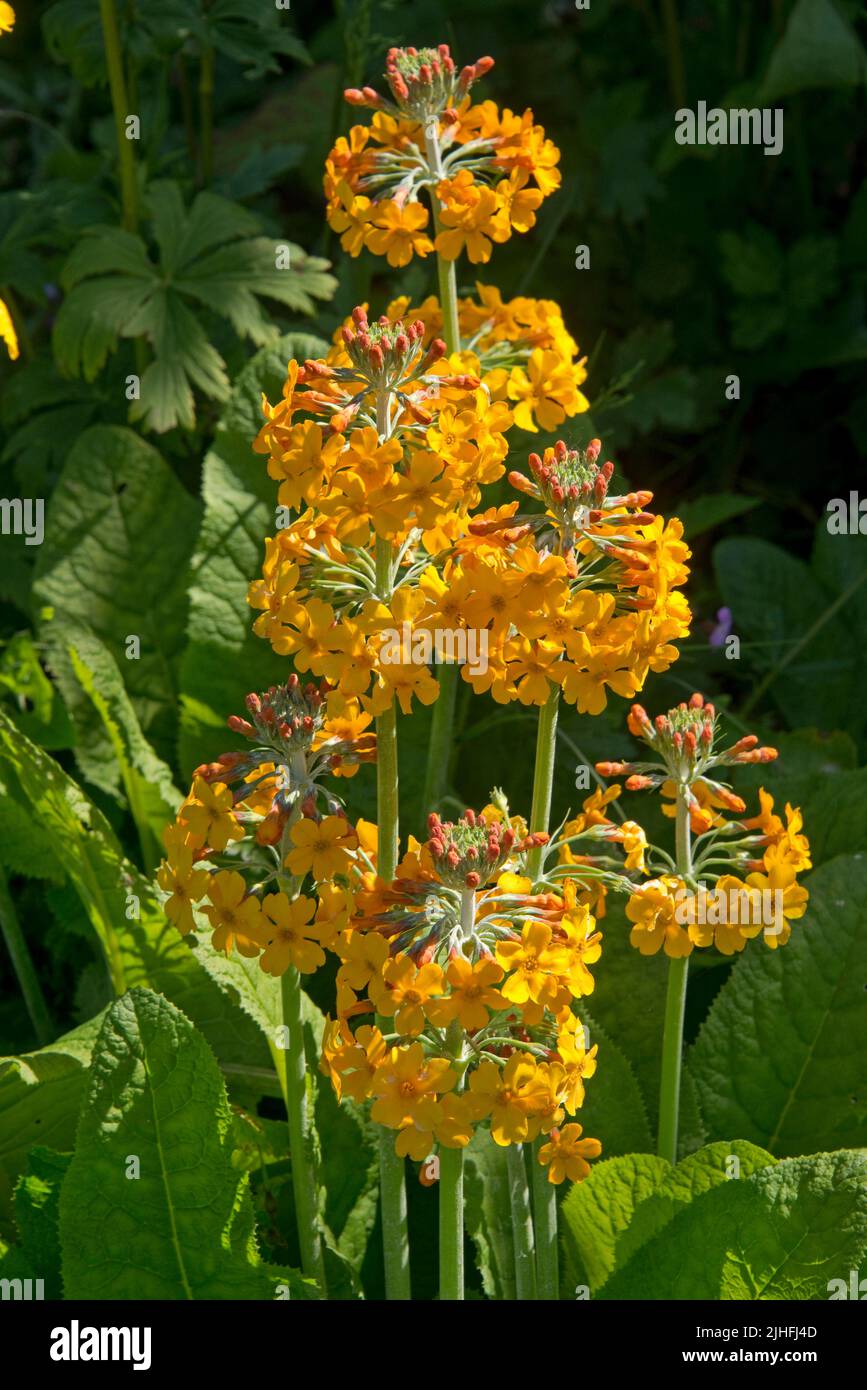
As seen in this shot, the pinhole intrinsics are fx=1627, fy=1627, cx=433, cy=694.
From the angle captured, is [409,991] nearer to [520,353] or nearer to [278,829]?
[278,829]

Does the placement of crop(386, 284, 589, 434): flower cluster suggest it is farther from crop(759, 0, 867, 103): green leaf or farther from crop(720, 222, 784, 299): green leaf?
crop(720, 222, 784, 299): green leaf

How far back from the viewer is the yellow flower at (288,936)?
171cm

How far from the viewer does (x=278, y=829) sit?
1.74 metres

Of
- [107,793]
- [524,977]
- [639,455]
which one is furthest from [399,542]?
[639,455]

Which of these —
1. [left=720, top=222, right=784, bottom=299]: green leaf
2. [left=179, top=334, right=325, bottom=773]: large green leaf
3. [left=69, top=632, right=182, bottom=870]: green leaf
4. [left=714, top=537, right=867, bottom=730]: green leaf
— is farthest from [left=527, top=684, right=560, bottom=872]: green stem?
[left=720, top=222, right=784, bottom=299]: green leaf

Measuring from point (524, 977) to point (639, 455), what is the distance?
3.02 m

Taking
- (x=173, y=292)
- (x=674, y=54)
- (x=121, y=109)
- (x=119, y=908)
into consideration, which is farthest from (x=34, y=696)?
(x=674, y=54)

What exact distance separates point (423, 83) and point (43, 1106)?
1.45 metres

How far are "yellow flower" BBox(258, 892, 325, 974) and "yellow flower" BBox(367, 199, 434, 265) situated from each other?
32.8 inches

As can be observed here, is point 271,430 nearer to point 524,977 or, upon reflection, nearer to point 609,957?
point 524,977

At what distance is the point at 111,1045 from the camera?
191 cm

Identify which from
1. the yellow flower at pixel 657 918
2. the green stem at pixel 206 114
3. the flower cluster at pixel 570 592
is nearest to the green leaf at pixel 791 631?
the green stem at pixel 206 114

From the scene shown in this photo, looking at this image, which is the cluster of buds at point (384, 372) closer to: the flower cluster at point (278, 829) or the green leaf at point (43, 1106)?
the flower cluster at point (278, 829)

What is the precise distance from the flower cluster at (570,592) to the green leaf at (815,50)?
91.6 inches
